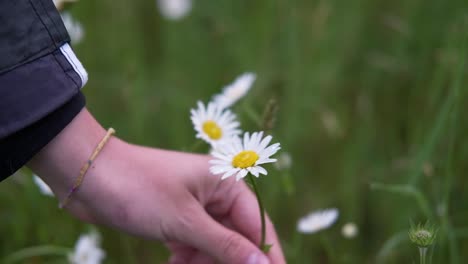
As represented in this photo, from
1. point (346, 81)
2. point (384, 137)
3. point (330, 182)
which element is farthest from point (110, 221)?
point (346, 81)

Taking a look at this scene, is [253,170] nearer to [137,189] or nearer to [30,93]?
[137,189]

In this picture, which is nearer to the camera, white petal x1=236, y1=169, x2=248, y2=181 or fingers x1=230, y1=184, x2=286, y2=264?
white petal x1=236, y1=169, x2=248, y2=181

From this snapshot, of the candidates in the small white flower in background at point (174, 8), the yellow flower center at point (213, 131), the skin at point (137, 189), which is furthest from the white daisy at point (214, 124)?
the small white flower in background at point (174, 8)

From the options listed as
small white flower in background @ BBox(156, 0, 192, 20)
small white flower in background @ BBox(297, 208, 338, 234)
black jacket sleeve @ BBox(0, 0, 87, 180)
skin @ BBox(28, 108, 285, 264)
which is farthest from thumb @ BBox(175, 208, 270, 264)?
small white flower in background @ BBox(156, 0, 192, 20)

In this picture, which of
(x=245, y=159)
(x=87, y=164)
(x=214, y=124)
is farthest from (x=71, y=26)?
(x=245, y=159)

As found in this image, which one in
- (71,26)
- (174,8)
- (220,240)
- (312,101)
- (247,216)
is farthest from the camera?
(174,8)

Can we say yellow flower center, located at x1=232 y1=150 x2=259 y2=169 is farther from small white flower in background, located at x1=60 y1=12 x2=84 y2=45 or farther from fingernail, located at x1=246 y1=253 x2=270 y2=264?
small white flower in background, located at x1=60 y1=12 x2=84 y2=45

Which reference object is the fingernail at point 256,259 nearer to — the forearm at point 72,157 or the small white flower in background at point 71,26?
the forearm at point 72,157
